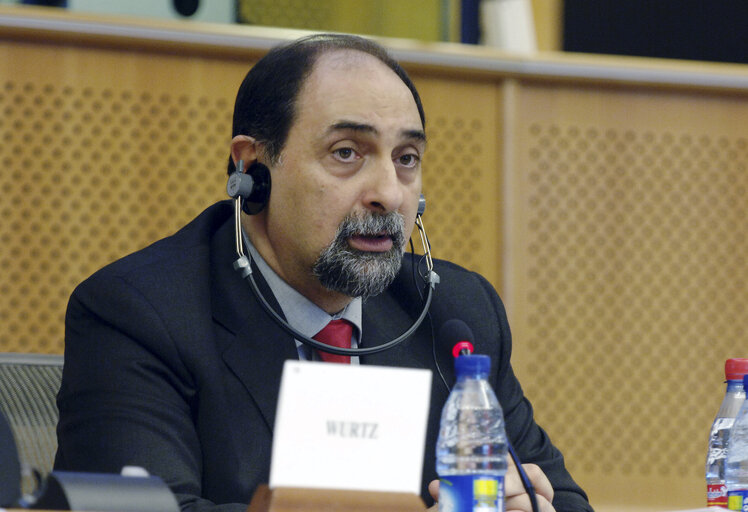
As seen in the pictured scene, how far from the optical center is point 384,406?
105 centimetres

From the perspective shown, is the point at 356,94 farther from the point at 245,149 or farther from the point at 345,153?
the point at 245,149

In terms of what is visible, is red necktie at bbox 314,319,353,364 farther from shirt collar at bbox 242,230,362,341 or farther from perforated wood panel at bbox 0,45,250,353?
perforated wood panel at bbox 0,45,250,353

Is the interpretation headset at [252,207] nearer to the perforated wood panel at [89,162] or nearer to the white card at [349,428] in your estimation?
the white card at [349,428]

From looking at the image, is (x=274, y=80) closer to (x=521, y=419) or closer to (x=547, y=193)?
(x=521, y=419)

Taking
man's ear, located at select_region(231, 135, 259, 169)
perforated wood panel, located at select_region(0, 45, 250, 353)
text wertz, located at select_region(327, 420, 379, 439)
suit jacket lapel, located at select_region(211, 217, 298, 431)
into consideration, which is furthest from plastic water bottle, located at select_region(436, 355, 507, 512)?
perforated wood panel, located at select_region(0, 45, 250, 353)

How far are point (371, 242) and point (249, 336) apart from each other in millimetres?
246

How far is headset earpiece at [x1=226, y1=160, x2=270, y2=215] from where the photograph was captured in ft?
5.74

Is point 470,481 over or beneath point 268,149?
beneath

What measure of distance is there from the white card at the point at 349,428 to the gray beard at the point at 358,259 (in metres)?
0.67

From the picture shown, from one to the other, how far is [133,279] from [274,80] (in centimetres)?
42

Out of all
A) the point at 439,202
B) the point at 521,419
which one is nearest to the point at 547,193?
the point at 439,202

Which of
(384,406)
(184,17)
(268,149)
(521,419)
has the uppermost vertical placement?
(184,17)

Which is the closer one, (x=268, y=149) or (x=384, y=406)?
(x=384, y=406)

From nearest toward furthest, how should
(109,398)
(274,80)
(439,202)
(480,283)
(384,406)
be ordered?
(384,406)
(109,398)
(274,80)
(480,283)
(439,202)
